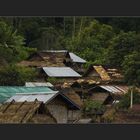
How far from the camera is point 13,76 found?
4.64 m

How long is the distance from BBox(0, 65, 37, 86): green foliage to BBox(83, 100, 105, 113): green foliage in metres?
0.60

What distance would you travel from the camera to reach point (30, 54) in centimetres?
497

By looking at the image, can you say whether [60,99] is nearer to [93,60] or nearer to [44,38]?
[44,38]

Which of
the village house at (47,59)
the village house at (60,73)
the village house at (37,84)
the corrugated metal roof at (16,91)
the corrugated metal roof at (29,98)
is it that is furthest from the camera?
the village house at (60,73)

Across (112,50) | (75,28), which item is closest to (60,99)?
(112,50)

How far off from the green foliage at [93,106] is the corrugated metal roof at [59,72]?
18.8 inches

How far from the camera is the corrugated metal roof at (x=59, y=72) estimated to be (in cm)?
531

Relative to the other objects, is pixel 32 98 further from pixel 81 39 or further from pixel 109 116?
pixel 81 39

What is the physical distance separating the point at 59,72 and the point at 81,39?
0.42m

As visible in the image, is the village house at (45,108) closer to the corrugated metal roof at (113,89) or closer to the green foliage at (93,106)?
the green foliage at (93,106)

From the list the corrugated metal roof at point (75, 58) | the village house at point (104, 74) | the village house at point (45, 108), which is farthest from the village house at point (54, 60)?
the village house at point (45, 108)

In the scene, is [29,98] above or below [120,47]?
below

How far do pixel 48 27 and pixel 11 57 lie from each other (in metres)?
0.46

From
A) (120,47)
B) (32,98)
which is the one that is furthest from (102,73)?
(32,98)
